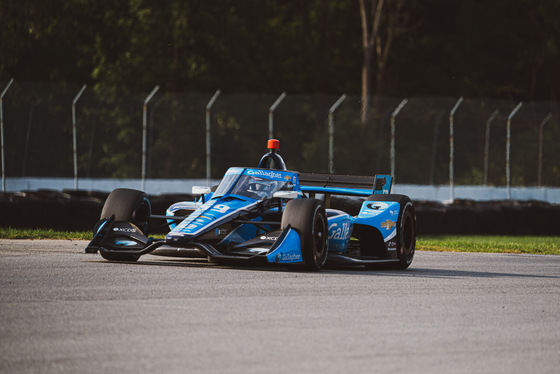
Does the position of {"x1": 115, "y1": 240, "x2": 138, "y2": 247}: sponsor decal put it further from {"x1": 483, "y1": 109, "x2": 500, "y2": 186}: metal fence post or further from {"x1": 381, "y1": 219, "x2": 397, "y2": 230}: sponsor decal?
{"x1": 483, "y1": 109, "x2": 500, "y2": 186}: metal fence post

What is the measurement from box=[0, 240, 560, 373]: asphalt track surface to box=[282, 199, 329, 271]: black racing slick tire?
0.75 feet

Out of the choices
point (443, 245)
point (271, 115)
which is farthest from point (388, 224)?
point (271, 115)

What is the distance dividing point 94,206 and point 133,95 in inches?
270

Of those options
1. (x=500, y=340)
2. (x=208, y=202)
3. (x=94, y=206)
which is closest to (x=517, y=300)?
(x=500, y=340)

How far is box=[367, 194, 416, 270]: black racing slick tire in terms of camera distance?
12031 millimetres

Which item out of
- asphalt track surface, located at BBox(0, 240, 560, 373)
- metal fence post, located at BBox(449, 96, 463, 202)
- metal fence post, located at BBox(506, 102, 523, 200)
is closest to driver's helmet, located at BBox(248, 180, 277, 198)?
asphalt track surface, located at BBox(0, 240, 560, 373)

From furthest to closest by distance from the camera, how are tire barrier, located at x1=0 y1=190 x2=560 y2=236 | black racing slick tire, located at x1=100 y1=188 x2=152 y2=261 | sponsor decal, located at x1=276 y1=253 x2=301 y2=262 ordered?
tire barrier, located at x1=0 y1=190 x2=560 y2=236, black racing slick tire, located at x1=100 y1=188 x2=152 y2=261, sponsor decal, located at x1=276 y1=253 x2=301 y2=262

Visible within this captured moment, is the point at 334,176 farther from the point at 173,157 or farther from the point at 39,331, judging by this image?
the point at 173,157

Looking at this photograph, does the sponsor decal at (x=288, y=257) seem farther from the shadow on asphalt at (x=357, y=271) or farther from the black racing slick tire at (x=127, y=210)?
the black racing slick tire at (x=127, y=210)

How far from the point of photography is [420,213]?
65.7 ft

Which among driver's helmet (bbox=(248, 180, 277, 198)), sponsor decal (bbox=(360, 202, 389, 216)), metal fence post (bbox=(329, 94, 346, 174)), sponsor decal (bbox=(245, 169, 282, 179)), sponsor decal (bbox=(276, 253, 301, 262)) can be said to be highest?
metal fence post (bbox=(329, 94, 346, 174))

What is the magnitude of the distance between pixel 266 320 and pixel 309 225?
3.56 m

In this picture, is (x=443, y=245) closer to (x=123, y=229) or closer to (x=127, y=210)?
(x=127, y=210)

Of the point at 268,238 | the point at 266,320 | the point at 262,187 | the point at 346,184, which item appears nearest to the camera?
the point at 266,320
